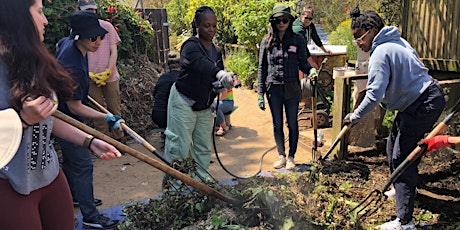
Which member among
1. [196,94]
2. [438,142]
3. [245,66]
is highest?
[196,94]

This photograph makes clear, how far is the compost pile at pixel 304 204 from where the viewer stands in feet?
9.23

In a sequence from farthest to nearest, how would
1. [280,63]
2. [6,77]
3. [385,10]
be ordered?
[385,10], [280,63], [6,77]

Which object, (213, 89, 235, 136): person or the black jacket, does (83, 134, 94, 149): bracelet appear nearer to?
the black jacket

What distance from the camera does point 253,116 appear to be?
730 cm

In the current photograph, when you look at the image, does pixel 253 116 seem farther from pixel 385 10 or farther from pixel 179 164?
pixel 179 164

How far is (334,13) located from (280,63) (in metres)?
10.0

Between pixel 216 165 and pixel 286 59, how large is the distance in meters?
1.66

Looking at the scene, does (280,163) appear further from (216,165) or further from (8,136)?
(8,136)

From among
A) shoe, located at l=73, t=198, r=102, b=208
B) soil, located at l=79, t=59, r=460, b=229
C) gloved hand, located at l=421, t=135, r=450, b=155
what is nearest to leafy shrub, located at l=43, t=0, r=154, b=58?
soil, located at l=79, t=59, r=460, b=229

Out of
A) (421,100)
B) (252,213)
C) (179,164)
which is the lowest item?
(252,213)

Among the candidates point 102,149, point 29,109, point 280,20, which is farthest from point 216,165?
point 29,109

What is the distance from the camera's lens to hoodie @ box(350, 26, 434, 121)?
111 inches

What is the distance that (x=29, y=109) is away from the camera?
1.49m

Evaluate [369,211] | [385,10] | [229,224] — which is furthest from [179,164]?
[385,10]
